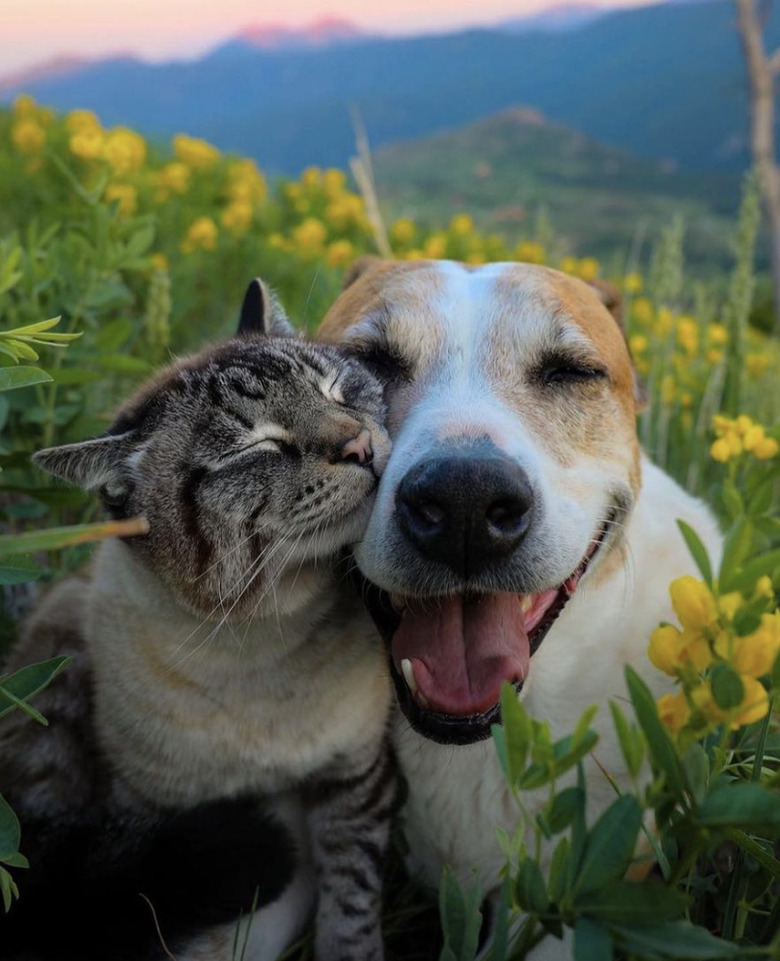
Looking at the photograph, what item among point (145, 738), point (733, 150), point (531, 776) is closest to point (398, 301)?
point (145, 738)

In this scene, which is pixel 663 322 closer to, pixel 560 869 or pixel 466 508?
pixel 466 508

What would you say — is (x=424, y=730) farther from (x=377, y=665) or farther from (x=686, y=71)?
(x=686, y=71)

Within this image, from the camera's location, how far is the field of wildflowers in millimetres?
1158

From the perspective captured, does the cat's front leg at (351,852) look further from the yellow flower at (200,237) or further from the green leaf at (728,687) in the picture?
the yellow flower at (200,237)

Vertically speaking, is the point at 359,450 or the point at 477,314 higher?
the point at 477,314

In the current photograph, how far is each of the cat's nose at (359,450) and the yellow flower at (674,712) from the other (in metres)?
0.91

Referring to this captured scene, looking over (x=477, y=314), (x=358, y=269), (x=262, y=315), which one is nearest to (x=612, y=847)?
(x=477, y=314)

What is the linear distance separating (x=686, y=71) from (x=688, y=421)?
37485mm

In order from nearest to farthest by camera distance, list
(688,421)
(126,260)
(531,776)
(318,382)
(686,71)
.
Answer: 1. (531,776)
2. (318,382)
3. (126,260)
4. (688,421)
5. (686,71)

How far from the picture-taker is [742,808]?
45.5 inches

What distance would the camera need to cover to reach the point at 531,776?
1.16 metres

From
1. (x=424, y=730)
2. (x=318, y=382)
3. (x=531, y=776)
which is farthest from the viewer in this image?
(x=318, y=382)

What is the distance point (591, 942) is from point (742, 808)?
25cm

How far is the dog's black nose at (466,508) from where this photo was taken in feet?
5.77
